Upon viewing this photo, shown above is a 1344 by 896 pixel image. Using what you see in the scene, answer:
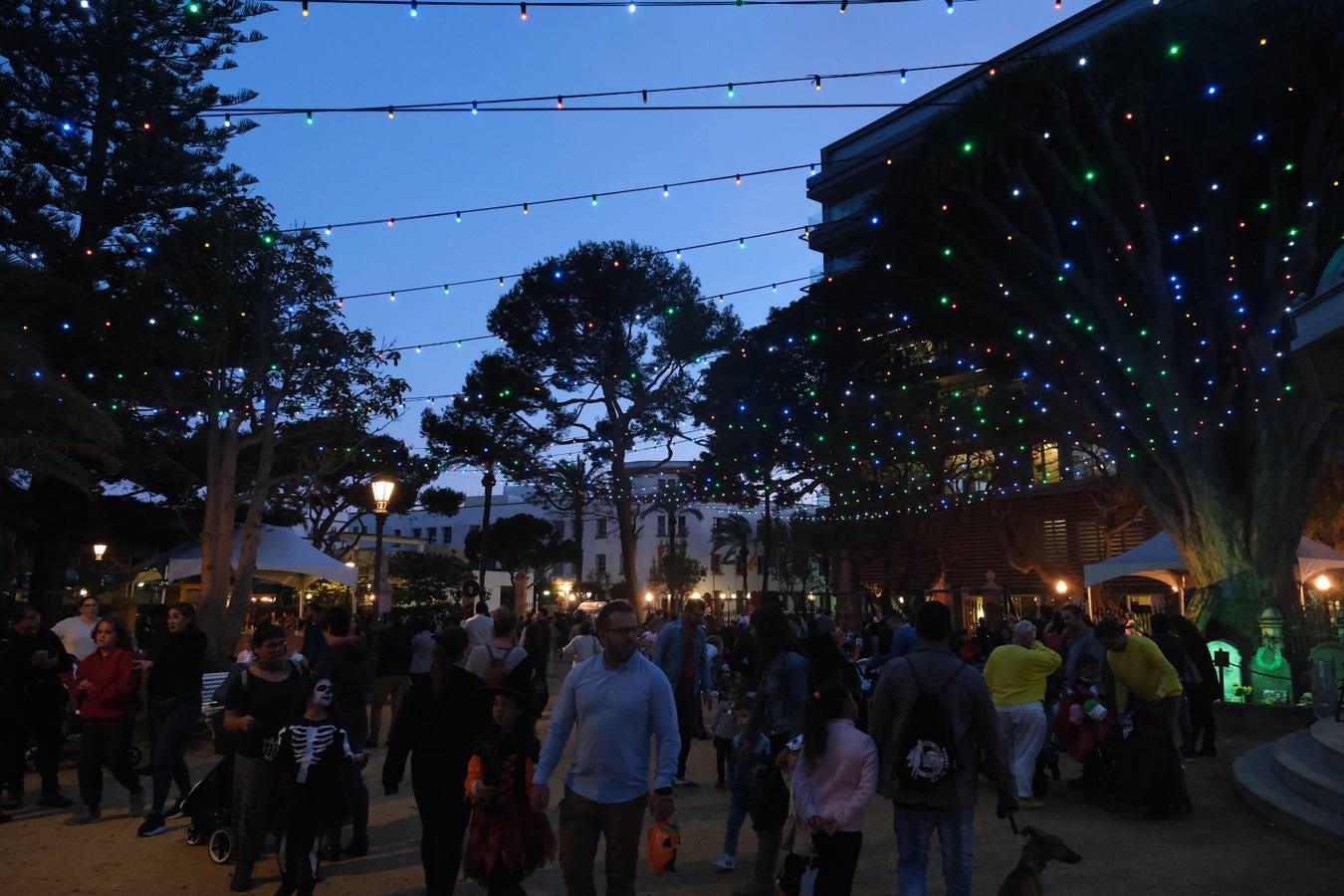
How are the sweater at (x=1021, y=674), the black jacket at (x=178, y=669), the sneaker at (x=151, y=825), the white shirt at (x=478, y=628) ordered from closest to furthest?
the sneaker at (x=151, y=825), the black jacket at (x=178, y=669), the sweater at (x=1021, y=674), the white shirt at (x=478, y=628)

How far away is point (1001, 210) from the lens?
17.8 metres

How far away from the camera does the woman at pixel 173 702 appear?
696 centimetres

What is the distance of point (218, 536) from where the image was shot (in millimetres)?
14938

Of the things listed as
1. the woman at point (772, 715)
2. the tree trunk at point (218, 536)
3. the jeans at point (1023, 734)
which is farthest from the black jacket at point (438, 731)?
the tree trunk at point (218, 536)

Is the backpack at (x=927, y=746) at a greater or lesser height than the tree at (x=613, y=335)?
lesser

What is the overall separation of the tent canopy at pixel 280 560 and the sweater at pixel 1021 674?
1482cm

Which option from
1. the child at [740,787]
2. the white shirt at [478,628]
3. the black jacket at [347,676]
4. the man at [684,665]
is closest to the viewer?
the child at [740,787]

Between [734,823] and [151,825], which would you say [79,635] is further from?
[734,823]

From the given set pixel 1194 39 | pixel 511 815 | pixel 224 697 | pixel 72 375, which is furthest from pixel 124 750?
pixel 1194 39

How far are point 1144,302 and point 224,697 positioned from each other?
16.6m

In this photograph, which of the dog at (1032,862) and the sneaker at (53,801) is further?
the sneaker at (53,801)

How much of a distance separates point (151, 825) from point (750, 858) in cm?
429

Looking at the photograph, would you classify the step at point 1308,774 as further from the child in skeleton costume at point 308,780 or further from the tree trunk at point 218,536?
the tree trunk at point 218,536

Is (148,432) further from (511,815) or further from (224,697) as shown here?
(511,815)
